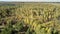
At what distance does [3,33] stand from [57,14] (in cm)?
279

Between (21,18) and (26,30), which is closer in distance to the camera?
(26,30)

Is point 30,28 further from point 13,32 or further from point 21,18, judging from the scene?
point 21,18

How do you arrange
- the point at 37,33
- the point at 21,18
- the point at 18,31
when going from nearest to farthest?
the point at 37,33 < the point at 18,31 < the point at 21,18

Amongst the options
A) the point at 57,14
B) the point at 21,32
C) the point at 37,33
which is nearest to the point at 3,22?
the point at 21,32

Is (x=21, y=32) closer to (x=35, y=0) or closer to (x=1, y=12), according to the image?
(x=1, y=12)

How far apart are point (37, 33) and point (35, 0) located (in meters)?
8.07

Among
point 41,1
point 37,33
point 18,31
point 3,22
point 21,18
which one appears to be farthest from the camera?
point 41,1

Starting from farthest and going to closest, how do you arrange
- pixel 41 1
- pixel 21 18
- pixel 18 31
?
pixel 41 1
pixel 21 18
pixel 18 31

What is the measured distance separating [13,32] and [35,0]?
7.89 metres

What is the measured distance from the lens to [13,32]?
4.50 meters

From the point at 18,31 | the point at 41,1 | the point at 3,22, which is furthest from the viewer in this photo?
the point at 41,1

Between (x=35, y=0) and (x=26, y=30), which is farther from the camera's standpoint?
(x=35, y=0)

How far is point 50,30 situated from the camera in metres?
4.30

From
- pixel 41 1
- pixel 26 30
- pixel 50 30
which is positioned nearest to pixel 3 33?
pixel 26 30
